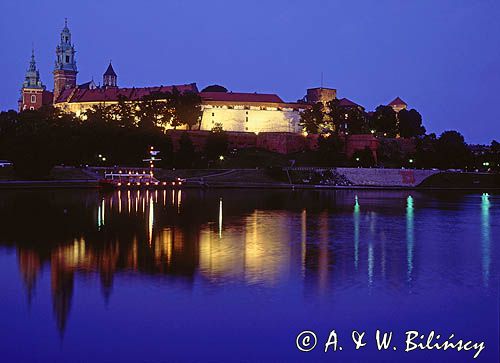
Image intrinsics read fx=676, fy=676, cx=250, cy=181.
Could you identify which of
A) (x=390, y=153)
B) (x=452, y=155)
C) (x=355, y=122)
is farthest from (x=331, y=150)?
(x=452, y=155)

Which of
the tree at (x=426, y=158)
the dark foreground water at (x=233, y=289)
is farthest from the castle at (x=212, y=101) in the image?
the dark foreground water at (x=233, y=289)

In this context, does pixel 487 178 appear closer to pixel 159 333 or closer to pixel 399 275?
pixel 399 275

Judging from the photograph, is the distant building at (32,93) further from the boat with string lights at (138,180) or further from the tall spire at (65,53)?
the boat with string lights at (138,180)

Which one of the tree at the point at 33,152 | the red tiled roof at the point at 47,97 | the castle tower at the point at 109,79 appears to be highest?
the castle tower at the point at 109,79

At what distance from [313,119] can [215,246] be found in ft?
202

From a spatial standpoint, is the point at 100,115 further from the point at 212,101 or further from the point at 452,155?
the point at 452,155

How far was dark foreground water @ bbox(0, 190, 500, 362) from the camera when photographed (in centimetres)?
1068

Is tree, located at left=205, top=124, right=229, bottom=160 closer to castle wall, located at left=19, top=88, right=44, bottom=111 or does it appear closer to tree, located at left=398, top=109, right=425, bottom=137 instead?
tree, located at left=398, top=109, right=425, bottom=137

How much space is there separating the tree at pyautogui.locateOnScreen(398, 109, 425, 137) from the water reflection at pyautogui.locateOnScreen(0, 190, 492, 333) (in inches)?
2113

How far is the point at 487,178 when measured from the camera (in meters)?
71.4

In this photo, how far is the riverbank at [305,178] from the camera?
57203 mm

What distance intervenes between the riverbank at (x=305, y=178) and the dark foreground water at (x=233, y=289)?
30.0m

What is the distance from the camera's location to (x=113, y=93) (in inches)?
3602

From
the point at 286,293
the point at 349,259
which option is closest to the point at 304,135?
the point at 349,259
